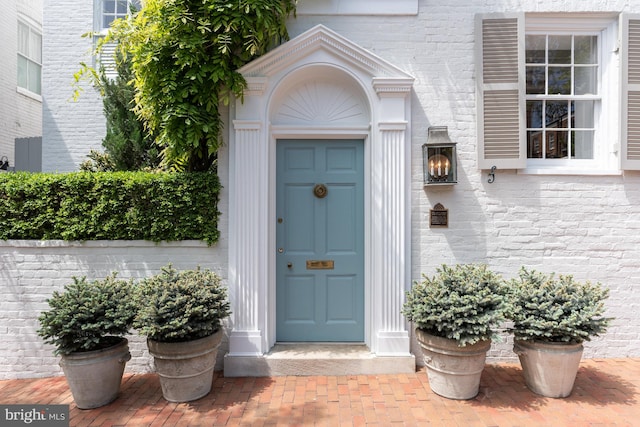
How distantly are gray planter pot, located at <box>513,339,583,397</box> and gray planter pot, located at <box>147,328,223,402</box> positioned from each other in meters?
3.09

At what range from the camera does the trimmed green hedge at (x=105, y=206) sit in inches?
154

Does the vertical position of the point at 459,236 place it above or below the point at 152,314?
above

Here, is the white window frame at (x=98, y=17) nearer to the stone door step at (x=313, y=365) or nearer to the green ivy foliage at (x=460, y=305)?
the stone door step at (x=313, y=365)

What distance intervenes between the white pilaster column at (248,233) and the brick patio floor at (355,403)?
67cm

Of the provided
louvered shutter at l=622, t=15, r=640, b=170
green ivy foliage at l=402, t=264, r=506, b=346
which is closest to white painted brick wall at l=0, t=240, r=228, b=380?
green ivy foliage at l=402, t=264, r=506, b=346

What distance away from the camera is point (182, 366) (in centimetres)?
333

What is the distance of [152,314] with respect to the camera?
10.6 ft

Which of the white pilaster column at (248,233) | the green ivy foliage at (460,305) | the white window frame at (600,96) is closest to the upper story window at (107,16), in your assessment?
the white pilaster column at (248,233)

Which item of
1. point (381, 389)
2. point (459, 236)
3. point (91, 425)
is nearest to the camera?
point (91, 425)

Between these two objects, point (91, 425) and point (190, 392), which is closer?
point (91, 425)

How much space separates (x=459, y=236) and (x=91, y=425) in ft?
13.3

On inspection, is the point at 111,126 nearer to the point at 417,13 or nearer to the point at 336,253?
the point at 336,253

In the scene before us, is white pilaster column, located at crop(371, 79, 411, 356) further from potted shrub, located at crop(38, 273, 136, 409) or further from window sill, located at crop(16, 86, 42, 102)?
window sill, located at crop(16, 86, 42, 102)

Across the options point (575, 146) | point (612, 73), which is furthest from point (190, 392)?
point (612, 73)
